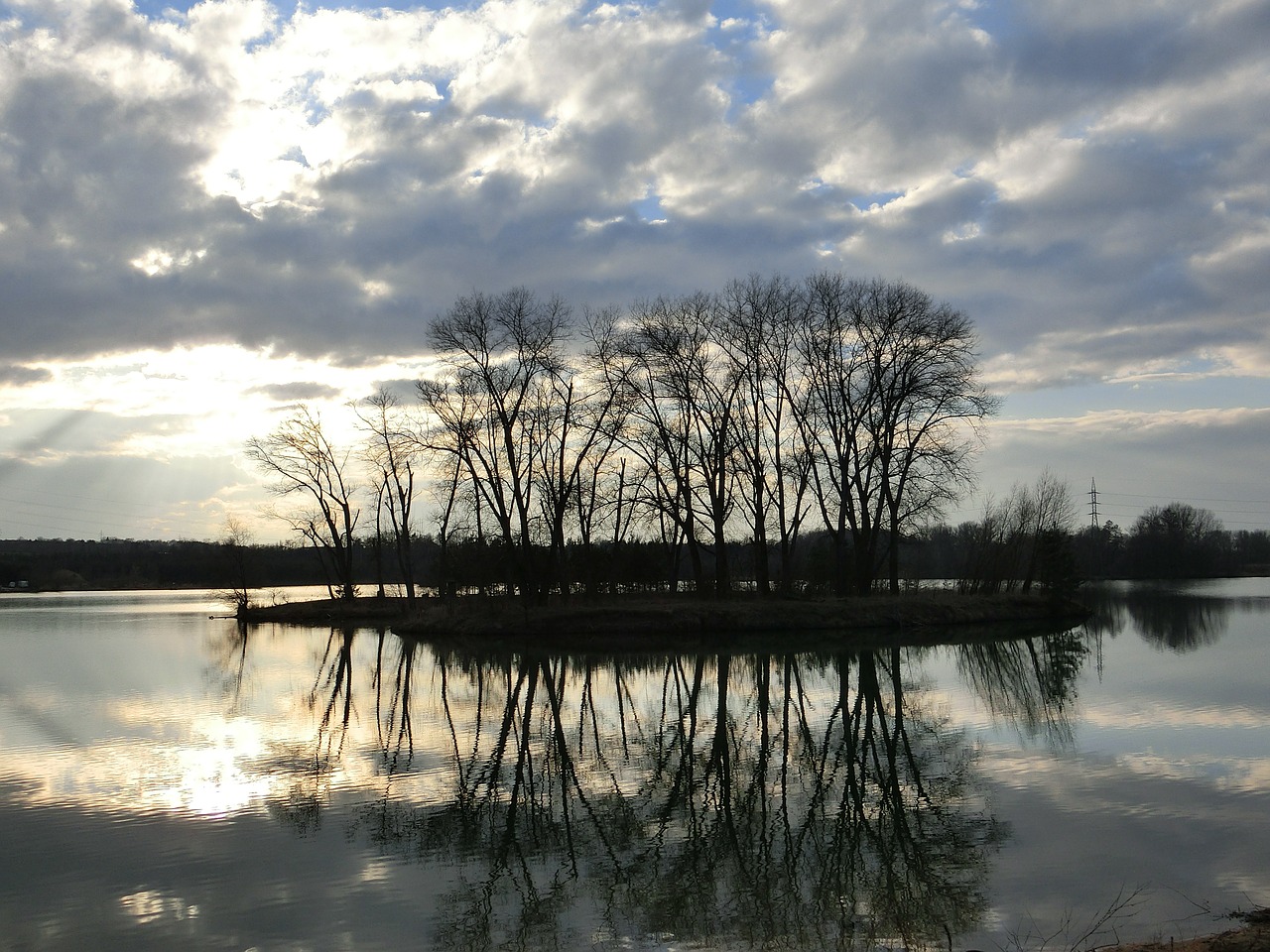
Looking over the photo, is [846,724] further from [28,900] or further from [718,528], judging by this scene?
[718,528]

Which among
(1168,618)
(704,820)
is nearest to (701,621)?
(1168,618)

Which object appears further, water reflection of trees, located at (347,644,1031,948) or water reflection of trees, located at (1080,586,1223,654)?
water reflection of trees, located at (1080,586,1223,654)

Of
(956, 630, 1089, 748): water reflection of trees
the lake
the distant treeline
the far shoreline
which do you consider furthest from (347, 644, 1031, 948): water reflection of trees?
the distant treeline

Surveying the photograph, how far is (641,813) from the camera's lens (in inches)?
455

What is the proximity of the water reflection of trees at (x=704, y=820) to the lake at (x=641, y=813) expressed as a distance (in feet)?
0.16

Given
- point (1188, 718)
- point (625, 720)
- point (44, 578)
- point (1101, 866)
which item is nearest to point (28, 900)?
point (1101, 866)

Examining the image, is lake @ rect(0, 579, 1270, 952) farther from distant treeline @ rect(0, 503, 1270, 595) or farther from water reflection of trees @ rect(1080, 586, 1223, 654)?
distant treeline @ rect(0, 503, 1270, 595)

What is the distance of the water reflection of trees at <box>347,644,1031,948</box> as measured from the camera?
802 cm

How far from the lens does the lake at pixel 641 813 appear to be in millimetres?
7949

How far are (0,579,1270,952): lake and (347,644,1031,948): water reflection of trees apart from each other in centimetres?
5

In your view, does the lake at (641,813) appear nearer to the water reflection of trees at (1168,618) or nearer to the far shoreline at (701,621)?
the water reflection of trees at (1168,618)

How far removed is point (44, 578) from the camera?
132 metres

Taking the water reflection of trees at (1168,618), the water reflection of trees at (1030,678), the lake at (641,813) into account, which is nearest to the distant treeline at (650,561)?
the water reflection of trees at (1168,618)

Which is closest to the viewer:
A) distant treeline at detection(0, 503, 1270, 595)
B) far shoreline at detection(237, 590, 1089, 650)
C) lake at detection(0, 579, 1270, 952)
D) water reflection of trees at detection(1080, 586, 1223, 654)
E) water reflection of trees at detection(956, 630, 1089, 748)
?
lake at detection(0, 579, 1270, 952)
